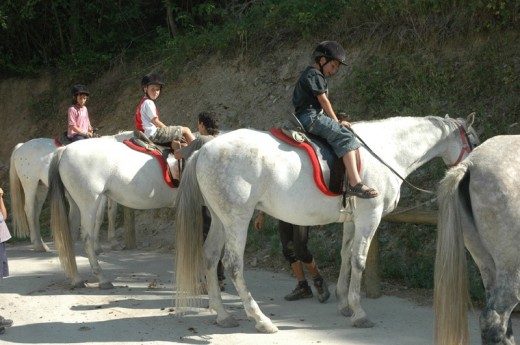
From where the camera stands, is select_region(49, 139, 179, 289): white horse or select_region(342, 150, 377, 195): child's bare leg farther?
select_region(49, 139, 179, 289): white horse

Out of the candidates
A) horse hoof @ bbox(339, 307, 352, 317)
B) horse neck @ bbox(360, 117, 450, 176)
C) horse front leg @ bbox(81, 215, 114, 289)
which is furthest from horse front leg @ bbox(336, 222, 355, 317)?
horse front leg @ bbox(81, 215, 114, 289)

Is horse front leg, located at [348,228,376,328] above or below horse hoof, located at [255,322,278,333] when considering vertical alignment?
above

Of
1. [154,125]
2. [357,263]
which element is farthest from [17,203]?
[357,263]

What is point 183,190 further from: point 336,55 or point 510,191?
point 510,191

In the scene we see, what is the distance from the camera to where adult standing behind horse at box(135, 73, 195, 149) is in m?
9.13

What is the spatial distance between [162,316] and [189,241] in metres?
0.98

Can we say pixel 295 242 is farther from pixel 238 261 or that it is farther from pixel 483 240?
pixel 483 240

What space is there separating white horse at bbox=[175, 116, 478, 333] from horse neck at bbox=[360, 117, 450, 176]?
1 centimetres

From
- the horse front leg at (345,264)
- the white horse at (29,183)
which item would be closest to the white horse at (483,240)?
the horse front leg at (345,264)

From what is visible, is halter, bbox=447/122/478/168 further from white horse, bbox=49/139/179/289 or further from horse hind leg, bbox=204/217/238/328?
white horse, bbox=49/139/179/289

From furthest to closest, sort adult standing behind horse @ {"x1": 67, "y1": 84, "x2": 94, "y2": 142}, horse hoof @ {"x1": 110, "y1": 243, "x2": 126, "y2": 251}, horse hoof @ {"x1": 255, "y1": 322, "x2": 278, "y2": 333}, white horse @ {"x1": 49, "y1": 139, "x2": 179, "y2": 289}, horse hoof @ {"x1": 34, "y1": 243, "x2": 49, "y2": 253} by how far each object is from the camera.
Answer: horse hoof @ {"x1": 110, "y1": 243, "x2": 126, "y2": 251}, horse hoof @ {"x1": 34, "y1": 243, "x2": 49, "y2": 253}, adult standing behind horse @ {"x1": 67, "y1": 84, "x2": 94, "y2": 142}, white horse @ {"x1": 49, "y1": 139, "x2": 179, "y2": 289}, horse hoof @ {"x1": 255, "y1": 322, "x2": 278, "y2": 333}

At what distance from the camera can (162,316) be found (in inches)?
282

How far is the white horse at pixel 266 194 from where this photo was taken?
656 cm

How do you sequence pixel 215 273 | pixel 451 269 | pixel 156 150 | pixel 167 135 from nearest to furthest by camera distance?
pixel 451 269
pixel 215 273
pixel 167 135
pixel 156 150
